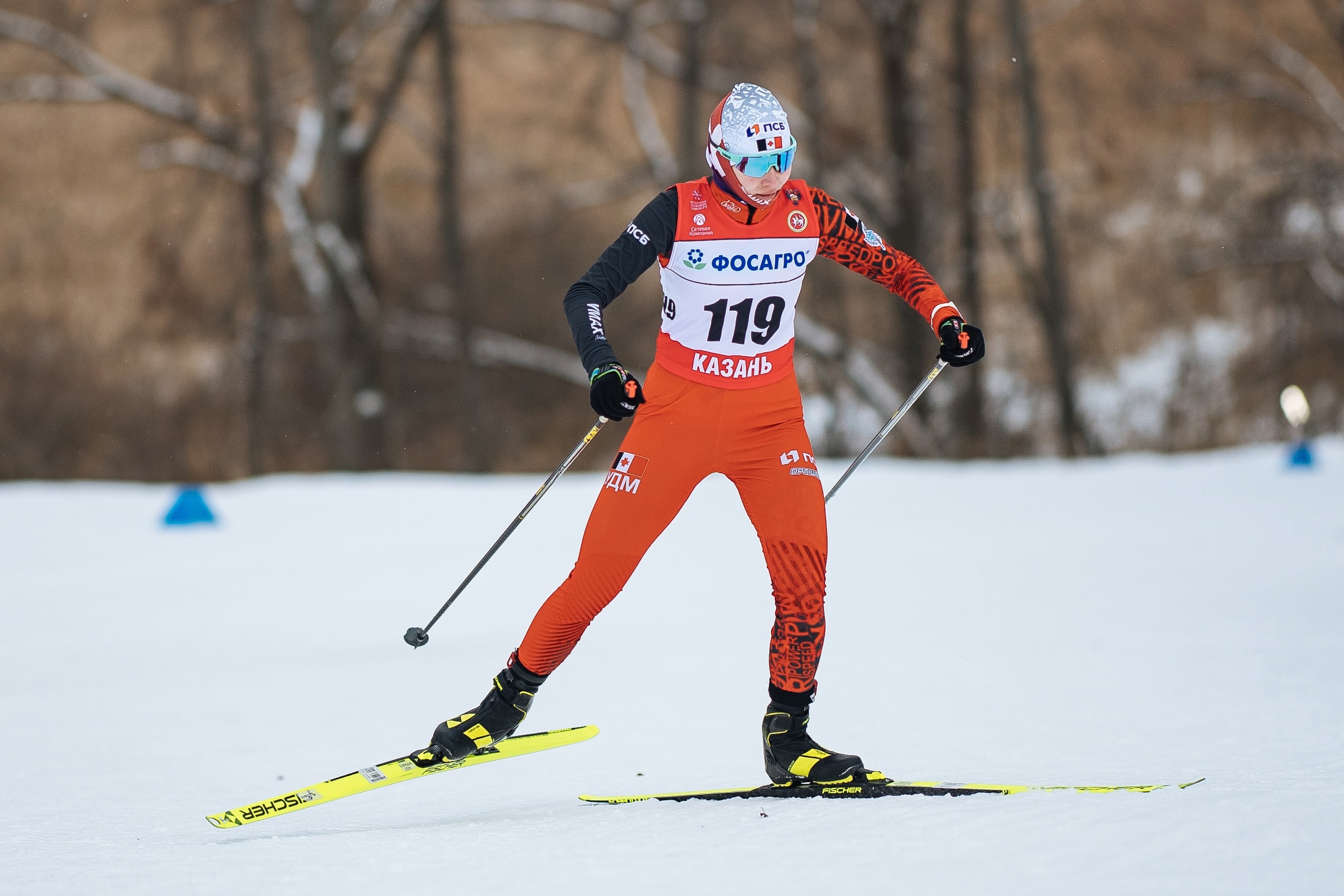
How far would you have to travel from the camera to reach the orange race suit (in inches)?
136

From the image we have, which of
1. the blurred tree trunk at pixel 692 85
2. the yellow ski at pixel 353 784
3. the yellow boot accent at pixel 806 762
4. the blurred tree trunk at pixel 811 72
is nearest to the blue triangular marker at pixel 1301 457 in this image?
the blurred tree trunk at pixel 811 72

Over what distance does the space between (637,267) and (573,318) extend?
0.78 ft

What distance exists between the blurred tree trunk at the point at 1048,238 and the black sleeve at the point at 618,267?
12288 mm

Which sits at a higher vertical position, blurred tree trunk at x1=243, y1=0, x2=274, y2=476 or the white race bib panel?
blurred tree trunk at x1=243, y1=0, x2=274, y2=476

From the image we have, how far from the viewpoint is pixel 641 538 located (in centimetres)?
350

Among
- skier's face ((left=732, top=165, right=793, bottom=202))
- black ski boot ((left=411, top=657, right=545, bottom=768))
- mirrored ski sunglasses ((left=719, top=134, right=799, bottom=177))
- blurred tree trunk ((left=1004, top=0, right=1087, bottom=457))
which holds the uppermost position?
blurred tree trunk ((left=1004, top=0, right=1087, bottom=457))

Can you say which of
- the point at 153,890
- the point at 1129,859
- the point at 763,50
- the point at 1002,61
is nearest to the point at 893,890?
the point at 1129,859

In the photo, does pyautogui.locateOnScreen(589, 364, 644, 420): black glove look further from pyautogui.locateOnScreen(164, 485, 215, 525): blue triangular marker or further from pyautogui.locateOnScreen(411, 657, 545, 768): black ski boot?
pyautogui.locateOnScreen(164, 485, 215, 525): blue triangular marker

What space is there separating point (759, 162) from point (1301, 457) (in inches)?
348

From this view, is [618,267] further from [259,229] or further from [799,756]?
[259,229]

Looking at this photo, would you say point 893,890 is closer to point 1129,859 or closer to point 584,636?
point 1129,859

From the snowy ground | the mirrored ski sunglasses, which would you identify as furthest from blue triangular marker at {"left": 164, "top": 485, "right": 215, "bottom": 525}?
the mirrored ski sunglasses

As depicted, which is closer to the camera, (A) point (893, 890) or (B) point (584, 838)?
(A) point (893, 890)

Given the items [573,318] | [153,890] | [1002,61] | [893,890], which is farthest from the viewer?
[1002,61]
